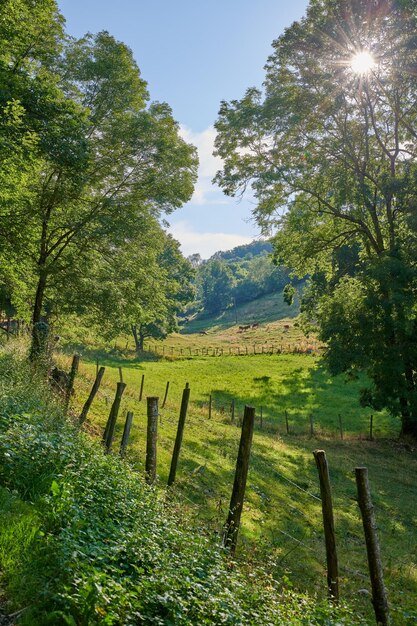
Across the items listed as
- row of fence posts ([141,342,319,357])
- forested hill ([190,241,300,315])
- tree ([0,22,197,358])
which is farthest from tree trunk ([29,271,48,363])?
forested hill ([190,241,300,315])

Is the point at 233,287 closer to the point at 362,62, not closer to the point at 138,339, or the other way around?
the point at 138,339

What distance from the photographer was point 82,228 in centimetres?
1820

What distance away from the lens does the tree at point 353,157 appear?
21250mm

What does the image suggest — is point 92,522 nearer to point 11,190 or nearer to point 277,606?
point 277,606

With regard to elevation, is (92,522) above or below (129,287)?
below

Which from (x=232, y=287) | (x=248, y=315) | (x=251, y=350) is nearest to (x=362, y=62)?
(x=251, y=350)

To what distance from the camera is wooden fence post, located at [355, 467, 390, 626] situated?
6285mm

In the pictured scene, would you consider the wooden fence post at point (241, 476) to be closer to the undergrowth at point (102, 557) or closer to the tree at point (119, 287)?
the undergrowth at point (102, 557)

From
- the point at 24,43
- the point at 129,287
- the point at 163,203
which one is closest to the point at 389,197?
the point at 163,203

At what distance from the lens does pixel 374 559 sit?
6418 millimetres

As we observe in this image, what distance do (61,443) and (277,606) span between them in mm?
4277

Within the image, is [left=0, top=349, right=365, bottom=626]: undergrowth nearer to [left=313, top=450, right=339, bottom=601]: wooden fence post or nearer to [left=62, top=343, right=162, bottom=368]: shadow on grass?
[left=313, top=450, right=339, bottom=601]: wooden fence post

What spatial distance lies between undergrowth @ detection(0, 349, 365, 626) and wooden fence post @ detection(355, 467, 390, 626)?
0.68 metres

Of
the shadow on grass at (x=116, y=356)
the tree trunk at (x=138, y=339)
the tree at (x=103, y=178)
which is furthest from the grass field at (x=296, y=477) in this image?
the tree trunk at (x=138, y=339)
